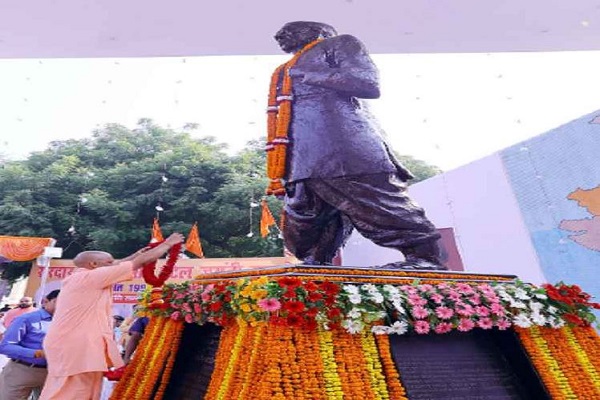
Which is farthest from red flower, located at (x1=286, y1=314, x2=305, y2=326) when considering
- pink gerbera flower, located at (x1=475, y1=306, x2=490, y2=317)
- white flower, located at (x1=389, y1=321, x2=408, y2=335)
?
pink gerbera flower, located at (x1=475, y1=306, x2=490, y2=317)

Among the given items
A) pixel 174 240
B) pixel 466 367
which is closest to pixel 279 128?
pixel 174 240

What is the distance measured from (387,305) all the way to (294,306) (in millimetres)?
488

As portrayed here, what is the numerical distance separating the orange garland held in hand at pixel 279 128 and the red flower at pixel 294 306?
116 centimetres

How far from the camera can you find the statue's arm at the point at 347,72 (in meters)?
2.70

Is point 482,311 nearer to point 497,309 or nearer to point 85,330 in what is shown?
point 497,309

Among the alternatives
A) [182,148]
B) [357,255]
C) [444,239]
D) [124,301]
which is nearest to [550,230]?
[444,239]

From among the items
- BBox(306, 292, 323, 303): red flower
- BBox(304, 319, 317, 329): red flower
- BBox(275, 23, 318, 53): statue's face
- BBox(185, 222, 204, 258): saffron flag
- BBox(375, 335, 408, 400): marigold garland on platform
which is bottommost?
BBox(375, 335, 408, 400): marigold garland on platform

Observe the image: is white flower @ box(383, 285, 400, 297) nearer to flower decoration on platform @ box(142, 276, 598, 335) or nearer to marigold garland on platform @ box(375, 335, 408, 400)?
flower decoration on platform @ box(142, 276, 598, 335)

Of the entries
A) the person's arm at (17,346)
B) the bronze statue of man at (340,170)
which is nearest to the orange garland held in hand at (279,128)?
the bronze statue of man at (340,170)

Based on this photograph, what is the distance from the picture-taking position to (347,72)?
2.71 m

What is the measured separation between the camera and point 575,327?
2.45 m

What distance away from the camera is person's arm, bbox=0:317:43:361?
314cm

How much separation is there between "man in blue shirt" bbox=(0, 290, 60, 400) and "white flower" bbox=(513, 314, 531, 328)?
127 inches

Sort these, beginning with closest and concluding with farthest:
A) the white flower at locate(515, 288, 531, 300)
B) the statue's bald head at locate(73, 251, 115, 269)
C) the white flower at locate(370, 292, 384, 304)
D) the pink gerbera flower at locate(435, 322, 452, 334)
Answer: the white flower at locate(370, 292, 384, 304) < the pink gerbera flower at locate(435, 322, 452, 334) < the white flower at locate(515, 288, 531, 300) < the statue's bald head at locate(73, 251, 115, 269)
